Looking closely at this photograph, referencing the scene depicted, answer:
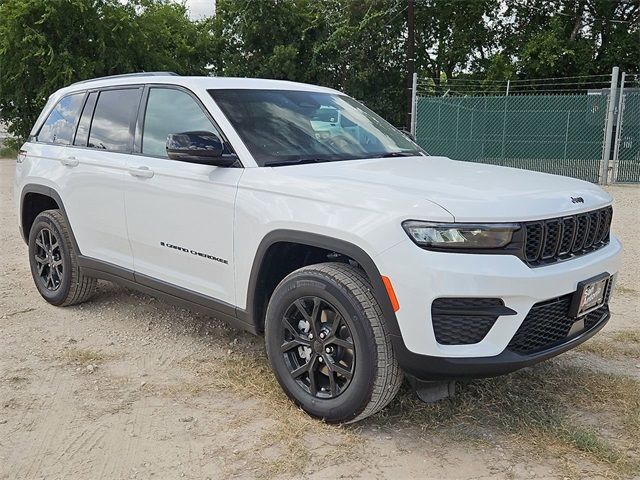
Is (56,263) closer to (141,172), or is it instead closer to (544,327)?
(141,172)

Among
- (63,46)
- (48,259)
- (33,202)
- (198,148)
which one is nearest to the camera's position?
(198,148)

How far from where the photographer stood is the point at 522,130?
53.3 feet

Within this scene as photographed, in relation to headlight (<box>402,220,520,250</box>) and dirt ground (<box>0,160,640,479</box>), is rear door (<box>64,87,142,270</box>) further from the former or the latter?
headlight (<box>402,220,520,250</box>)

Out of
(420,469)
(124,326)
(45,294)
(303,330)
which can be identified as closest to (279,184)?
(303,330)

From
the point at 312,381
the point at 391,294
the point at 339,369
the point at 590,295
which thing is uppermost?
the point at 391,294

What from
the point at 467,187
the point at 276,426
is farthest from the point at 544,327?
the point at 276,426

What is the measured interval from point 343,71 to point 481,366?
27128 mm

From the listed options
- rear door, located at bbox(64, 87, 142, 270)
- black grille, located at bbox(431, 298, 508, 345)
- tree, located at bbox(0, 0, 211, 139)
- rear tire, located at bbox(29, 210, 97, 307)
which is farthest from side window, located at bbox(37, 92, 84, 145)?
tree, located at bbox(0, 0, 211, 139)

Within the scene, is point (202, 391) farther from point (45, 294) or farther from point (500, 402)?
point (45, 294)

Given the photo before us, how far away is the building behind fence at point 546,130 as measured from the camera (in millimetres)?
13852

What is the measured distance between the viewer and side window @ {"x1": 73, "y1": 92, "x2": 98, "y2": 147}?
16.1ft

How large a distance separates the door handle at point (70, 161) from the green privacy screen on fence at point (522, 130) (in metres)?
12.7

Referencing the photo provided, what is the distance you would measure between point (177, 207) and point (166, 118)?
2.31ft

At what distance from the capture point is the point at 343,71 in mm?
28703
